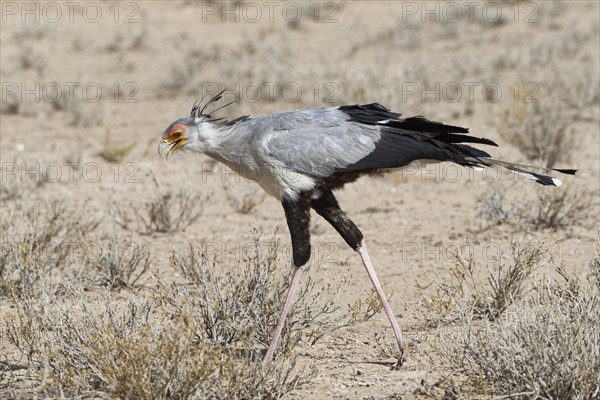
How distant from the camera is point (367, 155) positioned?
4.98 m

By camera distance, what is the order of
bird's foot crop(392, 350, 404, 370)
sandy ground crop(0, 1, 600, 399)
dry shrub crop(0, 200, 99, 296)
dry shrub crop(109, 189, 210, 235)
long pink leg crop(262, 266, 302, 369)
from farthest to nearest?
1. dry shrub crop(109, 189, 210, 235)
2. sandy ground crop(0, 1, 600, 399)
3. dry shrub crop(0, 200, 99, 296)
4. bird's foot crop(392, 350, 404, 370)
5. long pink leg crop(262, 266, 302, 369)

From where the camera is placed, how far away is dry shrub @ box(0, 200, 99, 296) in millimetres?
5887

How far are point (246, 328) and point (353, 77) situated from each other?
836 cm

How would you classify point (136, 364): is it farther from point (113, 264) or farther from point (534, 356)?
point (113, 264)

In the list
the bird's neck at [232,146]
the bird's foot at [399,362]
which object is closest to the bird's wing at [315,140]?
the bird's neck at [232,146]

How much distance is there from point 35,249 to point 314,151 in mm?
2659

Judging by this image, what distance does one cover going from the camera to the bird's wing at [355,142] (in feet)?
16.0

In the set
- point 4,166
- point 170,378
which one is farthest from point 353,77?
point 170,378

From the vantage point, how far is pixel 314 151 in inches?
194

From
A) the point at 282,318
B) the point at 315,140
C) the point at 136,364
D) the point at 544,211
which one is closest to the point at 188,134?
the point at 315,140

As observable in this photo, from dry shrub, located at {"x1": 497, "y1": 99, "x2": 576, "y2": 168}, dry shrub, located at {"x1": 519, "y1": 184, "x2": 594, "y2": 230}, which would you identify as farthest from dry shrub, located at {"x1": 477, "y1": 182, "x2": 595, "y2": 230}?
dry shrub, located at {"x1": 497, "y1": 99, "x2": 576, "y2": 168}

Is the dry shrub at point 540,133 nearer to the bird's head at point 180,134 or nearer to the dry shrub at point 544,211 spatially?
the dry shrub at point 544,211

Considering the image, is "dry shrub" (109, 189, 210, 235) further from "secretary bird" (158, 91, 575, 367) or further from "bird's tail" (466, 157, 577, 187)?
"bird's tail" (466, 157, 577, 187)

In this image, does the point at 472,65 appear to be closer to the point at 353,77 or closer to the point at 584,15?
the point at 353,77
